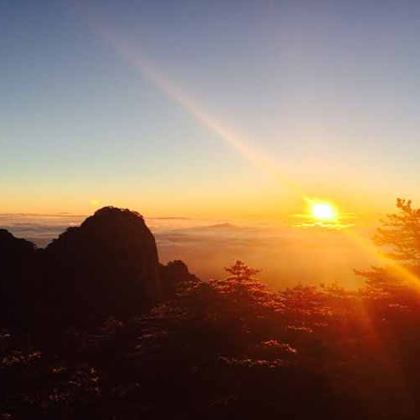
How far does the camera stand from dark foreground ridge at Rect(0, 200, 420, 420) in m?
16.2

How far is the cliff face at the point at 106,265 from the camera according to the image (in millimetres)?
49750

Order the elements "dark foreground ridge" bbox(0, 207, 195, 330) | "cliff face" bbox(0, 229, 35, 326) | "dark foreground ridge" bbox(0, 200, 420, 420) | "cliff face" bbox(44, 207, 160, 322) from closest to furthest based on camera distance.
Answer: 1. "dark foreground ridge" bbox(0, 200, 420, 420)
2. "cliff face" bbox(0, 229, 35, 326)
3. "dark foreground ridge" bbox(0, 207, 195, 330)
4. "cliff face" bbox(44, 207, 160, 322)

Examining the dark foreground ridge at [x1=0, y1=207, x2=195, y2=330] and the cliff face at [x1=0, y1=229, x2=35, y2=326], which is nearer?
the cliff face at [x1=0, y1=229, x2=35, y2=326]

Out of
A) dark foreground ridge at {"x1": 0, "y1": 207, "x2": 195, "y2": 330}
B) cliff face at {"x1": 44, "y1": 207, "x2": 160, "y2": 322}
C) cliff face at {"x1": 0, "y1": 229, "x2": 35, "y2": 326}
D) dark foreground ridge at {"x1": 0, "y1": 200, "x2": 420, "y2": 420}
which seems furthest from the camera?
cliff face at {"x1": 44, "y1": 207, "x2": 160, "y2": 322}

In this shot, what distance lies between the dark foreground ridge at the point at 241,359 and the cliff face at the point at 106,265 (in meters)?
9.90

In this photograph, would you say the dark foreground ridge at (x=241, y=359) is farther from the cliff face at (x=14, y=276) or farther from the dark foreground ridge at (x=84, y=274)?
the dark foreground ridge at (x=84, y=274)

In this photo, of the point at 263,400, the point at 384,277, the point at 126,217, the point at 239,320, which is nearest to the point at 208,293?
the point at 239,320

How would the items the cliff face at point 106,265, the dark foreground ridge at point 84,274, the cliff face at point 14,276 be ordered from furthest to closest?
the cliff face at point 106,265
the dark foreground ridge at point 84,274
the cliff face at point 14,276

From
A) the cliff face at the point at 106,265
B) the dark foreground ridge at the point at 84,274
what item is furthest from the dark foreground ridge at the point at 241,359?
the cliff face at the point at 106,265

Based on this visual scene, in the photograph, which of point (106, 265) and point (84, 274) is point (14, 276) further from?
point (106, 265)

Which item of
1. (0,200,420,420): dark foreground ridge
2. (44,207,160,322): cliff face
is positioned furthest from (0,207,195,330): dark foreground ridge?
(0,200,420,420): dark foreground ridge

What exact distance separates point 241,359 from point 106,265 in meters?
36.0

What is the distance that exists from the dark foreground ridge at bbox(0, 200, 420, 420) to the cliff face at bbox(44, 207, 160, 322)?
9895 mm

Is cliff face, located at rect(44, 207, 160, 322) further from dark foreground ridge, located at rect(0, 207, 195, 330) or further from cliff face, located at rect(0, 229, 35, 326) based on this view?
cliff face, located at rect(0, 229, 35, 326)
